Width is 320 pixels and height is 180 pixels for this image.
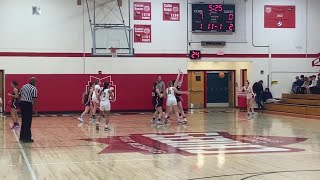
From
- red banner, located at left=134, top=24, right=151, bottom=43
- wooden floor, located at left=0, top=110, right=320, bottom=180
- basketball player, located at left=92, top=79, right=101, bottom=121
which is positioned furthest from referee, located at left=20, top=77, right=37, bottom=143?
red banner, located at left=134, top=24, right=151, bottom=43

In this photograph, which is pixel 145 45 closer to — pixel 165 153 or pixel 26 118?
pixel 26 118

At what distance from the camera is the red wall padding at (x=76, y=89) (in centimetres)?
2677

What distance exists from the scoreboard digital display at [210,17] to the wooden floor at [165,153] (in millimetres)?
11373

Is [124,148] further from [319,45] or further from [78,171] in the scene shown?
[319,45]

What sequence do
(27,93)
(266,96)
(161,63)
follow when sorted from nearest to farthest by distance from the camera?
(27,93) → (161,63) → (266,96)

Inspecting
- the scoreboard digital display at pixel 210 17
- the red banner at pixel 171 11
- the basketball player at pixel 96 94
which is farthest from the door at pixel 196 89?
the basketball player at pixel 96 94

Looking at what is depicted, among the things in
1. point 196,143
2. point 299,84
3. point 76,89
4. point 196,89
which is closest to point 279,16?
point 299,84

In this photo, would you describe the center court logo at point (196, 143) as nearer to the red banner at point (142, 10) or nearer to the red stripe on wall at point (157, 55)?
the red stripe on wall at point (157, 55)

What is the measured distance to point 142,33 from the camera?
27.9 metres

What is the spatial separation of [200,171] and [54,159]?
347 centimetres

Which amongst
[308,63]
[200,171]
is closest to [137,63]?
[308,63]

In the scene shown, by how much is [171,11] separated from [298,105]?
8881mm

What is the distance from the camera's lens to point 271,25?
29547 mm

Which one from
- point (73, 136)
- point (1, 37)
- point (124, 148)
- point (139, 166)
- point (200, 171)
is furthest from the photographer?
point (1, 37)
